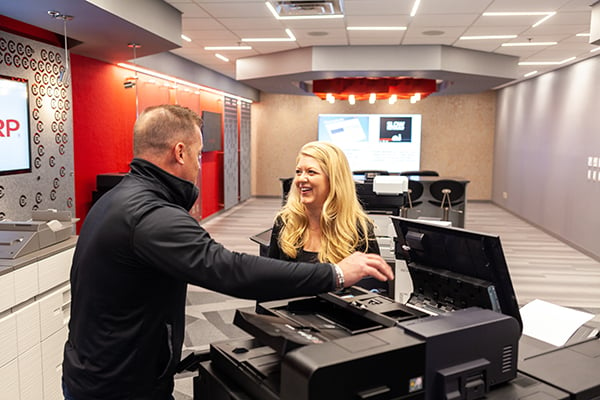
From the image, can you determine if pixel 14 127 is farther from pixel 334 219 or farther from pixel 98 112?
pixel 334 219

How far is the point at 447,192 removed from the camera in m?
8.04

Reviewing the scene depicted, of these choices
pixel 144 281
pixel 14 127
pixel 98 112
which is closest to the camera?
pixel 144 281

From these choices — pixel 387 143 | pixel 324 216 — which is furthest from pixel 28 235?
pixel 387 143

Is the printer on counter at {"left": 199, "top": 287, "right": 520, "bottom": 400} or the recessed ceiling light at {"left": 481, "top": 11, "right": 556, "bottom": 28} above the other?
the recessed ceiling light at {"left": 481, "top": 11, "right": 556, "bottom": 28}

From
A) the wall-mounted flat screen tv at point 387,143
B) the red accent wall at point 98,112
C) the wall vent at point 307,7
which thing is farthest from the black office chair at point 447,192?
the red accent wall at point 98,112

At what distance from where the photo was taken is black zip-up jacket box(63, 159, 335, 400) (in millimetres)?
1375

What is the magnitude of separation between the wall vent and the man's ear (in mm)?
4060

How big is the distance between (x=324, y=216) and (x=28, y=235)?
1885 millimetres

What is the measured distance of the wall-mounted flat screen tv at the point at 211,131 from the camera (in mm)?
9508

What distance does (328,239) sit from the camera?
8.04 feet

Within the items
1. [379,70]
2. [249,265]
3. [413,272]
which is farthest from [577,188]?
[249,265]

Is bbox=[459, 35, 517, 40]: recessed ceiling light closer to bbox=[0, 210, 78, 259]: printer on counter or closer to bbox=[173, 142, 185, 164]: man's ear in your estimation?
bbox=[0, 210, 78, 259]: printer on counter

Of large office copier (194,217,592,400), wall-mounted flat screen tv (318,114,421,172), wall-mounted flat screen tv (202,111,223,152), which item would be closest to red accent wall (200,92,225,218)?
wall-mounted flat screen tv (202,111,223,152)

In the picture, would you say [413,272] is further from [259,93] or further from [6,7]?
[259,93]
